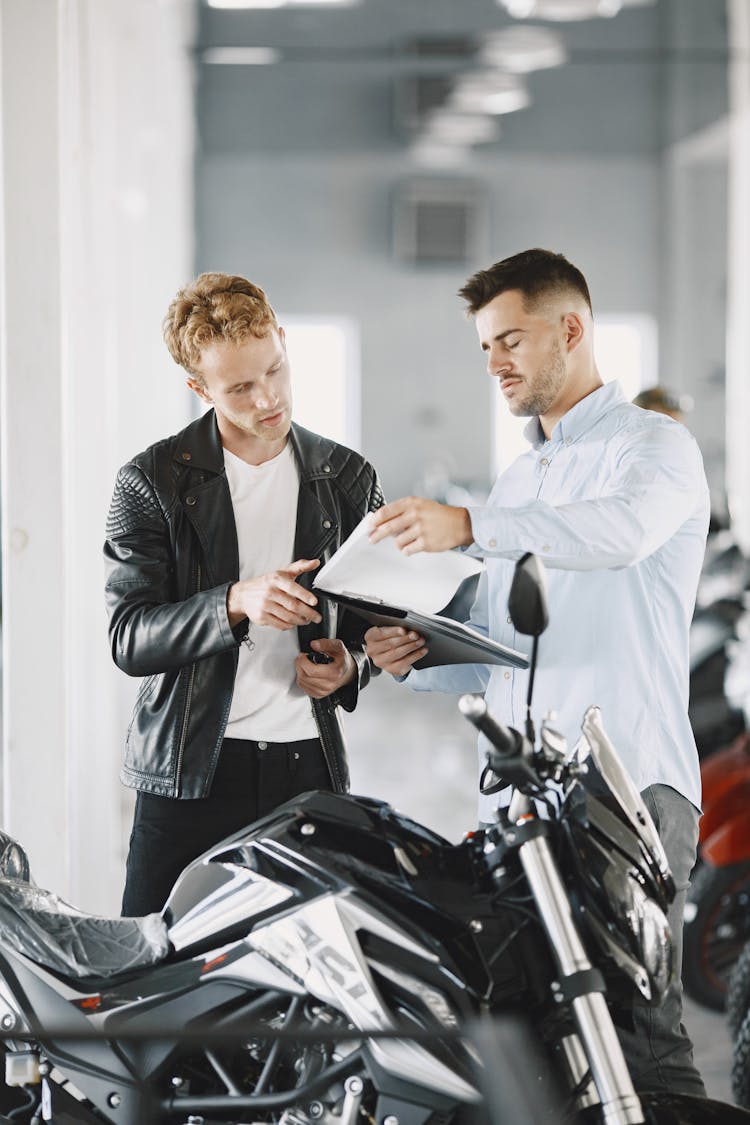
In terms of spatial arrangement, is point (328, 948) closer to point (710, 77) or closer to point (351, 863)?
point (351, 863)

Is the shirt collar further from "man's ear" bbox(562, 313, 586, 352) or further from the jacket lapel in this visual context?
the jacket lapel

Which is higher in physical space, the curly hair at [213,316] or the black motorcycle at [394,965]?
the curly hair at [213,316]

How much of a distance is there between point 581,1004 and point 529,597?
0.43m

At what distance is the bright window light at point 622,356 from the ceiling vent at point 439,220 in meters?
1.33

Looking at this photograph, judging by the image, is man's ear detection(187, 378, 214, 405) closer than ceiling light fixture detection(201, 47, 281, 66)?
Yes

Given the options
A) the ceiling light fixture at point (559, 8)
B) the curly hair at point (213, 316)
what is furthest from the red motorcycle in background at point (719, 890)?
the ceiling light fixture at point (559, 8)

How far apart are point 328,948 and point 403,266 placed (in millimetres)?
10215

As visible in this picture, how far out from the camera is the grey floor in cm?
294

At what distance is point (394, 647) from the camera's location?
1.70 metres

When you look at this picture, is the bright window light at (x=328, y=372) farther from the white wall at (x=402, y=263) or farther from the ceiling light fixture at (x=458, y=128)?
the ceiling light fixture at (x=458, y=128)

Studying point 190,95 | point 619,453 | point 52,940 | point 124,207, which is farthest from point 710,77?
point 52,940

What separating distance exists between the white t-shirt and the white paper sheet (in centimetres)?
27

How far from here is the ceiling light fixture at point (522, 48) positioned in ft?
30.2

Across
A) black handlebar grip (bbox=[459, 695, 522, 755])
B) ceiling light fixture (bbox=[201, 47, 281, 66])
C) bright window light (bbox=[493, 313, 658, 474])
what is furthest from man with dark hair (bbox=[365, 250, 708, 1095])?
bright window light (bbox=[493, 313, 658, 474])
